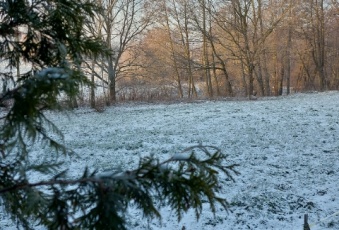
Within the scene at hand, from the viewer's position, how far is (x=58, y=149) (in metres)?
1.52

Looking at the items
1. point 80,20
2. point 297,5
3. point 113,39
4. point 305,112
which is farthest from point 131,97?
point 80,20

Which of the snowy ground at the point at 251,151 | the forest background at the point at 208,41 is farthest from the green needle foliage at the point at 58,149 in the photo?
the forest background at the point at 208,41

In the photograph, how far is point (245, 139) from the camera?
25.4ft

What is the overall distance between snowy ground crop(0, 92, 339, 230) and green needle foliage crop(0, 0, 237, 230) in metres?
0.40

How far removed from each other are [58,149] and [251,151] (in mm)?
5920

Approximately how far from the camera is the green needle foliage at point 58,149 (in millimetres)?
1185

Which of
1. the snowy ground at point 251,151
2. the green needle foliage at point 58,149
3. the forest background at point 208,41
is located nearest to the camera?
the green needle foliage at point 58,149

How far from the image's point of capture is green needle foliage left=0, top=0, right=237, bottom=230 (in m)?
1.18

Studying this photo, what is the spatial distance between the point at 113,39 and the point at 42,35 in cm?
1788

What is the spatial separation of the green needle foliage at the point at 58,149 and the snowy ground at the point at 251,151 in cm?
40

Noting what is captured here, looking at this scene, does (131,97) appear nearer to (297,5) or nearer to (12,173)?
(297,5)

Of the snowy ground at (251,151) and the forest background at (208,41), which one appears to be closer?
the snowy ground at (251,151)

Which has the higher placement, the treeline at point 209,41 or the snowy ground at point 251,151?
→ the treeline at point 209,41

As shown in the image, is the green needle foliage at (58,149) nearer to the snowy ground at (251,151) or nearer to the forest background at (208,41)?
the snowy ground at (251,151)
